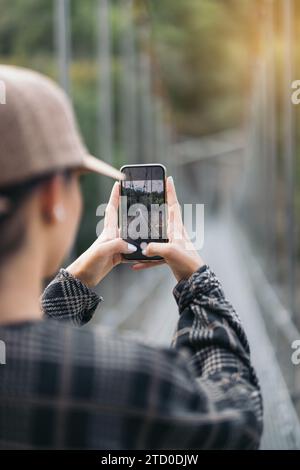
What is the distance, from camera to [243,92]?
15.2 metres

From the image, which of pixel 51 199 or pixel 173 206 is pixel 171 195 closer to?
pixel 173 206

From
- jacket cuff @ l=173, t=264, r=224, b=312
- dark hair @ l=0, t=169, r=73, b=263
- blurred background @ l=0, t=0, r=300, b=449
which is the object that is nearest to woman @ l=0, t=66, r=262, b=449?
dark hair @ l=0, t=169, r=73, b=263

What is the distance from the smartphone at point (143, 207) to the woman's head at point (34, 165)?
0.20 meters

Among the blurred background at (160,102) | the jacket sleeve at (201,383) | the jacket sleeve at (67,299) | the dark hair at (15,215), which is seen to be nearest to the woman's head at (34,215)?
the dark hair at (15,215)

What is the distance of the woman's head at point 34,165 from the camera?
2.50ft

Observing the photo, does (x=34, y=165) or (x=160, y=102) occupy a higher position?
(x=160, y=102)

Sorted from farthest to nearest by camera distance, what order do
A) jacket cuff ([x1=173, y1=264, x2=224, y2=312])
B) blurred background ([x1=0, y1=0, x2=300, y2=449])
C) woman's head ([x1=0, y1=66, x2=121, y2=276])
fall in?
blurred background ([x1=0, y1=0, x2=300, y2=449]) < jacket cuff ([x1=173, y1=264, x2=224, y2=312]) < woman's head ([x1=0, y1=66, x2=121, y2=276])

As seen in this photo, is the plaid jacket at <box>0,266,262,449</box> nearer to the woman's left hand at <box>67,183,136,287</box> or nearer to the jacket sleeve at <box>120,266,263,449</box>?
the jacket sleeve at <box>120,266,263,449</box>

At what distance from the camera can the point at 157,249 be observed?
961 mm

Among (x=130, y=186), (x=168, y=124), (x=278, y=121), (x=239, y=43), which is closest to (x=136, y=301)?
(x=278, y=121)

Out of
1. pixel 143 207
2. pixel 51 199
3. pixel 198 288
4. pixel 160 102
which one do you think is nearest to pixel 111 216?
pixel 143 207

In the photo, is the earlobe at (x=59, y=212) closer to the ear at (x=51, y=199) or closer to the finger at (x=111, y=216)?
the ear at (x=51, y=199)

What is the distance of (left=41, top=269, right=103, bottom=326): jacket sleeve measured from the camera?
102 centimetres

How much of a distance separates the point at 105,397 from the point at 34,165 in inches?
7.7
